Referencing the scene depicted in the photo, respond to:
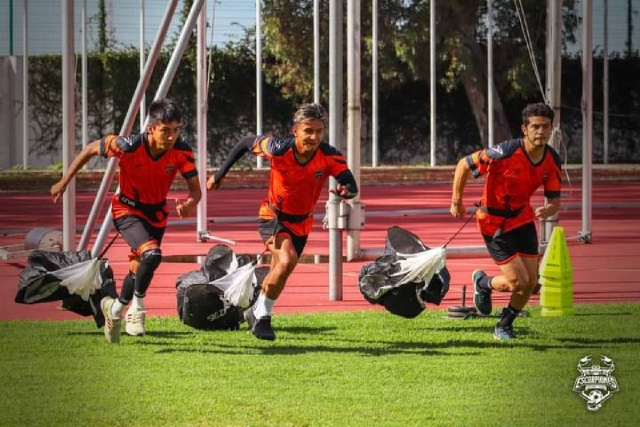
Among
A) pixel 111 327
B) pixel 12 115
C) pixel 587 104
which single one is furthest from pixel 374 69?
pixel 111 327

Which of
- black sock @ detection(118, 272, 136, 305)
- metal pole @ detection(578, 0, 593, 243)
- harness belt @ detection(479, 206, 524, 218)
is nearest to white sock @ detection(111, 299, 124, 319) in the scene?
black sock @ detection(118, 272, 136, 305)

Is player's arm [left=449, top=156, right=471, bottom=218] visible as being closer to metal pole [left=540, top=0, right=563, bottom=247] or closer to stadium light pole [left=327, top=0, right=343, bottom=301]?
stadium light pole [left=327, top=0, right=343, bottom=301]

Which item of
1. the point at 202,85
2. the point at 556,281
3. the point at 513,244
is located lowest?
the point at 556,281

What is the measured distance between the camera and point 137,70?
44281mm

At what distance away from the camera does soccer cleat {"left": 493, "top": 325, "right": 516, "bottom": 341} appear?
11.7 meters

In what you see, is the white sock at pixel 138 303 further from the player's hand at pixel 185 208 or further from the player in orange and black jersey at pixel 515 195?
the player in orange and black jersey at pixel 515 195

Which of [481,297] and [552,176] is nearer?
[552,176]

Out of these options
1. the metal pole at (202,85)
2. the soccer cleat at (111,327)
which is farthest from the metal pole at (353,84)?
the metal pole at (202,85)

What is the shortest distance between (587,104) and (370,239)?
4207 mm

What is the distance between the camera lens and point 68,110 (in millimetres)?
14008

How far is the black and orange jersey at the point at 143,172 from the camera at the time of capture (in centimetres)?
1179

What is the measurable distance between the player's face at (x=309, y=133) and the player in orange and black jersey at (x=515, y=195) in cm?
120

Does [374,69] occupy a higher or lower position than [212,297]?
higher

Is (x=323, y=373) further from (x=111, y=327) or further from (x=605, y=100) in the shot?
(x=605, y=100)
